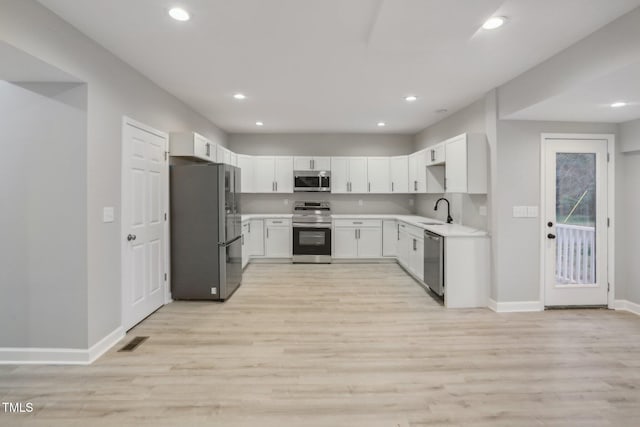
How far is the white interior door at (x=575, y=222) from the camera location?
3.90 metres

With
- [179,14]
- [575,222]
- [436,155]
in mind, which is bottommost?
[575,222]

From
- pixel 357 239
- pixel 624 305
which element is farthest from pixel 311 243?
pixel 624 305

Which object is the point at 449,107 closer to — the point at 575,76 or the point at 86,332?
the point at 575,76

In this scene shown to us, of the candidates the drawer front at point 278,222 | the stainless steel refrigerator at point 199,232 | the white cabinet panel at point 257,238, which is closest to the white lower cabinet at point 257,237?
the white cabinet panel at point 257,238

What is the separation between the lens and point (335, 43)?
9.02ft

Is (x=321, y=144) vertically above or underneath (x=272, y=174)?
above

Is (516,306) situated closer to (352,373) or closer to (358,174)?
(352,373)

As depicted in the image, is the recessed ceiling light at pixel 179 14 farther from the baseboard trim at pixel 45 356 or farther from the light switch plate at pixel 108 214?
the baseboard trim at pixel 45 356

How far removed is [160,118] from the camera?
3883 millimetres

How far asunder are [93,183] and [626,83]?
14.1 feet

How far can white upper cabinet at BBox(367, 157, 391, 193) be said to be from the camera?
265 inches

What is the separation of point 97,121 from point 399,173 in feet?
17.1

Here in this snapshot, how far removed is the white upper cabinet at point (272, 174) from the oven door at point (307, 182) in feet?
0.50

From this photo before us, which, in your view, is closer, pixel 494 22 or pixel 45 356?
pixel 494 22
